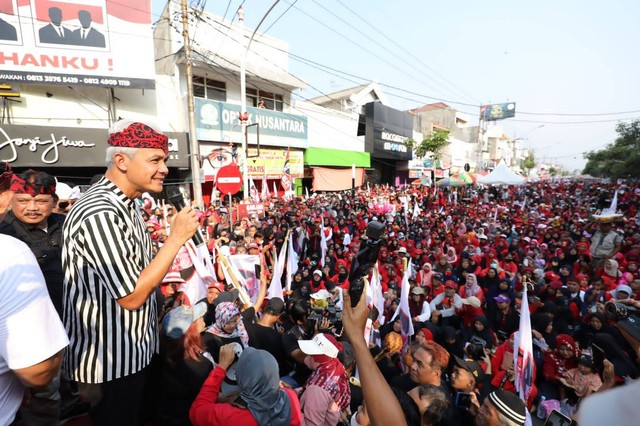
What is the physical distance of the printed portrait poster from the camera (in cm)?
1083

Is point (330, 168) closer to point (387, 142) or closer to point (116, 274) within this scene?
point (387, 142)

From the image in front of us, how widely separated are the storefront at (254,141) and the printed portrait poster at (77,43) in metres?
3.27

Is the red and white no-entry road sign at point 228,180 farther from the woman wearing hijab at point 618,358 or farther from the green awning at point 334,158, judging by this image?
the green awning at point 334,158

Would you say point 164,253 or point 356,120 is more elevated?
point 356,120

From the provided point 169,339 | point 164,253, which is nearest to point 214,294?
point 169,339

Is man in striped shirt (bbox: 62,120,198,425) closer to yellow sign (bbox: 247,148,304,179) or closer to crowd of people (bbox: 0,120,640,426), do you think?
crowd of people (bbox: 0,120,640,426)

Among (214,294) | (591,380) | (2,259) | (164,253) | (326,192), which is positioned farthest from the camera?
(326,192)

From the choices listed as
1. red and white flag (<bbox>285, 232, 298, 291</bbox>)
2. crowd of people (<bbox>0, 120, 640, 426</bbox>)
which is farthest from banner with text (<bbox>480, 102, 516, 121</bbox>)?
red and white flag (<bbox>285, 232, 298, 291</bbox>)

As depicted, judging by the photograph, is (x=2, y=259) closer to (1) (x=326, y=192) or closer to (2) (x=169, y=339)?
(2) (x=169, y=339)

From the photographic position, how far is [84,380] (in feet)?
5.17

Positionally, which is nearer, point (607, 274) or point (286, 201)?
point (607, 274)

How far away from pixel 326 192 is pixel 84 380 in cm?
2209

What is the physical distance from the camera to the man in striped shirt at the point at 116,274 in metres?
1.44

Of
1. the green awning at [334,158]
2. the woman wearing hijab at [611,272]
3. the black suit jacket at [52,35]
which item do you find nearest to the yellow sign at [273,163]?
the green awning at [334,158]
